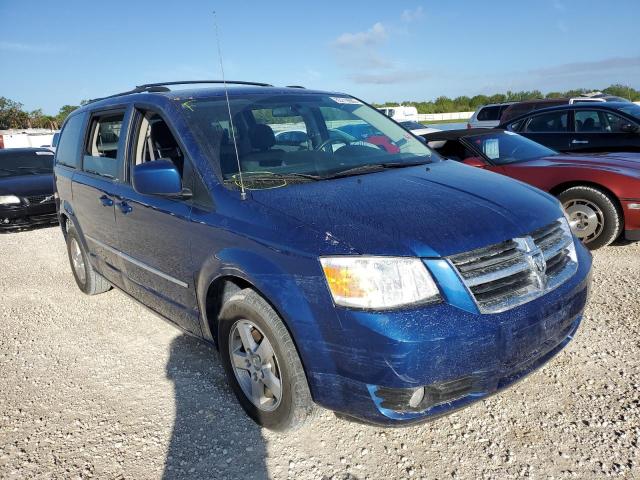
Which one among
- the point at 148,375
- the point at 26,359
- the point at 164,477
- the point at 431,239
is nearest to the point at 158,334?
the point at 148,375

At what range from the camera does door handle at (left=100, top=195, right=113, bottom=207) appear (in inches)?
141

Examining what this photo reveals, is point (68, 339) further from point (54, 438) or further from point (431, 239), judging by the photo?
point (431, 239)

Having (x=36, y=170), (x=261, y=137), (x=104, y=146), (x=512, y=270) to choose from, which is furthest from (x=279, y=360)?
(x=36, y=170)

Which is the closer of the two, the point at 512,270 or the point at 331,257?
the point at 331,257

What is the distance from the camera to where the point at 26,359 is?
12.1ft

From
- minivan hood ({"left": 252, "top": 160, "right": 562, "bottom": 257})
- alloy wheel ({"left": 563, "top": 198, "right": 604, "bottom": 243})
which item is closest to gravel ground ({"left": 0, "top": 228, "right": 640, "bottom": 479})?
minivan hood ({"left": 252, "top": 160, "right": 562, "bottom": 257})

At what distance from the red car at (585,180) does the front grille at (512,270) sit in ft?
8.45

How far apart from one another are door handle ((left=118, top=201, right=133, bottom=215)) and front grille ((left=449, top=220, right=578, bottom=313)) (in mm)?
2257

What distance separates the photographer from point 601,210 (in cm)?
510

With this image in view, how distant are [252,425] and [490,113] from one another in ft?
54.9

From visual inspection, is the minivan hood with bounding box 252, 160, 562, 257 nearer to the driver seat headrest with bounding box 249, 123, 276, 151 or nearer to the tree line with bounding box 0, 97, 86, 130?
the driver seat headrest with bounding box 249, 123, 276, 151

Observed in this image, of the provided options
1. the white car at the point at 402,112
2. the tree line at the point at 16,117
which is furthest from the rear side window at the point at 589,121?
the tree line at the point at 16,117

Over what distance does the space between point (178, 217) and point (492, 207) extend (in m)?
1.72

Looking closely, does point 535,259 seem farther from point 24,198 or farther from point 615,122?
point 24,198
